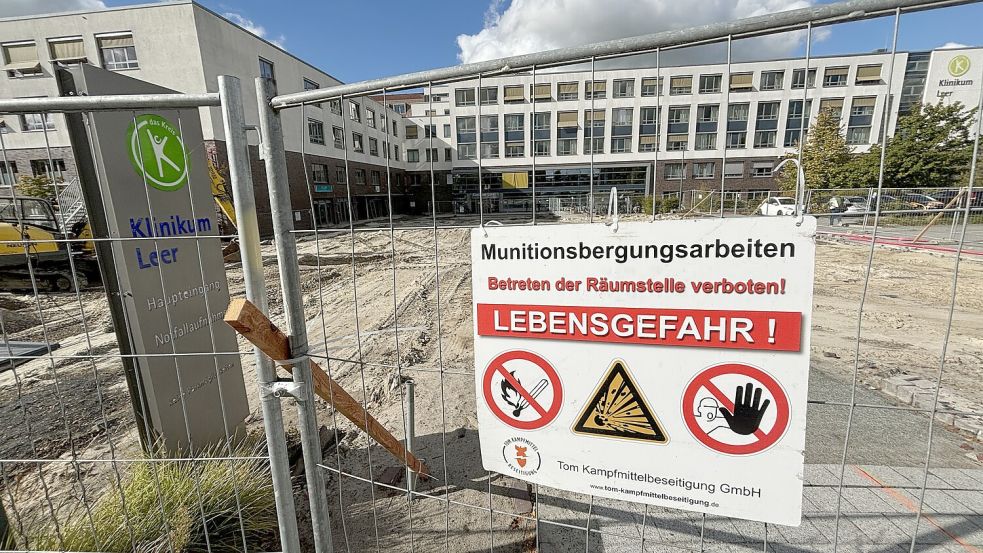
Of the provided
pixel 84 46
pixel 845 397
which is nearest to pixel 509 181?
pixel 845 397

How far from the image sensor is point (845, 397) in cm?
425

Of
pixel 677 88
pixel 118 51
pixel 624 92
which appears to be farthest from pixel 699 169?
pixel 118 51

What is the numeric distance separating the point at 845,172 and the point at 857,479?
1252 inches

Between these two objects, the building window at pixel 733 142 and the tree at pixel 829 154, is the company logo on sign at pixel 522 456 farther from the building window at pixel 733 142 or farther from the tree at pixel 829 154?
the tree at pixel 829 154

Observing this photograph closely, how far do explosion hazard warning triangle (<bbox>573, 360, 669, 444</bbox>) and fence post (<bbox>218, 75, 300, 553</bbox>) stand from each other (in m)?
1.27

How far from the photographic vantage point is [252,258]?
67.2 inches

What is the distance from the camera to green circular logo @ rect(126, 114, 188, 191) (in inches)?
108

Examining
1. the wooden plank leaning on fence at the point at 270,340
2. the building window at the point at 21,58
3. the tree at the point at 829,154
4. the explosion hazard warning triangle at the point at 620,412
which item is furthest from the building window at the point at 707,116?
the building window at the point at 21,58

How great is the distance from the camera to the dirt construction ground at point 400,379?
9.15 feet

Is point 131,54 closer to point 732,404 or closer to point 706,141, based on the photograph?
point 706,141

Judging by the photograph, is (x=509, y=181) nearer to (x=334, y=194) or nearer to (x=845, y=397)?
(x=845, y=397)

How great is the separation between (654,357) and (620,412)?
0.26 meters

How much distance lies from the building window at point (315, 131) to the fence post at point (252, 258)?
2912 centimetres

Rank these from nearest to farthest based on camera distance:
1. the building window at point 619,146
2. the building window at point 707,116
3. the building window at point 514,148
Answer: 1. the building window at point 707,116
2. the building window at point 514,148
3. the building window at point 619,146
